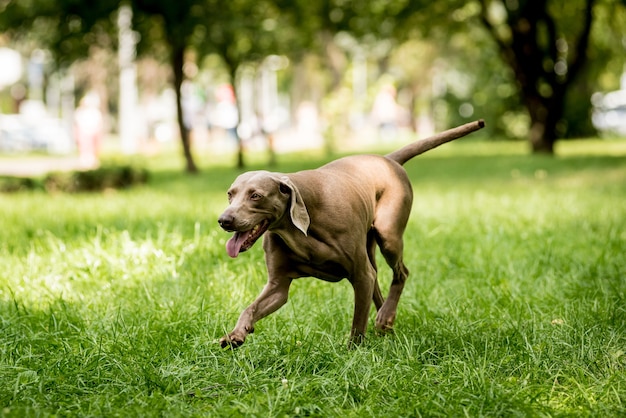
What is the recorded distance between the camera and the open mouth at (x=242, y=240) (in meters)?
4.09

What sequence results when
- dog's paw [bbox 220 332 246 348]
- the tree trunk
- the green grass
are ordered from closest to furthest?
the green grass, dog's paw [bbox 220 332 246 348], the tree trunk

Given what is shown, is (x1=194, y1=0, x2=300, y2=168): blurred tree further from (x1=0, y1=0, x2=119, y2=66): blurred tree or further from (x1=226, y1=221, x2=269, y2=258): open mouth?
(x1=226, y1=221, x2=269, y2=258): open mouth

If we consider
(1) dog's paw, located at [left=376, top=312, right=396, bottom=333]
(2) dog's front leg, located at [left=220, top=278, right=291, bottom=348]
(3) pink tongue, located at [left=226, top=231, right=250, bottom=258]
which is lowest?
(1) dog's paw, located at [left=376, top=312, right=396, bottom=333]

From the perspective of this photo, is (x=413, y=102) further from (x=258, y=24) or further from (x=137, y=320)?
(x=137, y=320)

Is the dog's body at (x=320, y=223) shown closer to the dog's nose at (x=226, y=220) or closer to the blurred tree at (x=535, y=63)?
the dog's nose at (x=226, y=220)

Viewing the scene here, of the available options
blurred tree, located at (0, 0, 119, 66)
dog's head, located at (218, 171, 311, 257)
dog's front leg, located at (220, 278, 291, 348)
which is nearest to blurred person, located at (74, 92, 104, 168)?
blurred tree, located at (0, 0, 119, 66)

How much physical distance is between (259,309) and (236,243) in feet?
1.80

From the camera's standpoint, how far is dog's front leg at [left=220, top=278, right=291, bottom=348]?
14.3ft

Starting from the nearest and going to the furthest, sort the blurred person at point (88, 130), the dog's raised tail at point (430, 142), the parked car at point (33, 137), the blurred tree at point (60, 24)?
the dog's raised tail at point (430, 142)
the blurred tree at point (60, 24)
the blurred person at point (88, 130)
the parked car at point (33, 137)

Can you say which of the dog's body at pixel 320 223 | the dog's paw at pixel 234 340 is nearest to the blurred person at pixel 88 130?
the dog's body at pixel 320 223

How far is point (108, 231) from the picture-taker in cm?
805

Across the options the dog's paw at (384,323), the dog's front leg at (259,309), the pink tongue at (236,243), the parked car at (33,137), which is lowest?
the parked car at (33,137)

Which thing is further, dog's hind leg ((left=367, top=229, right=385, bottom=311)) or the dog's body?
dog's hind leg ((left=367, top=229, right=385, bottom=311))

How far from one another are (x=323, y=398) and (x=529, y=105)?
19.7 metres
